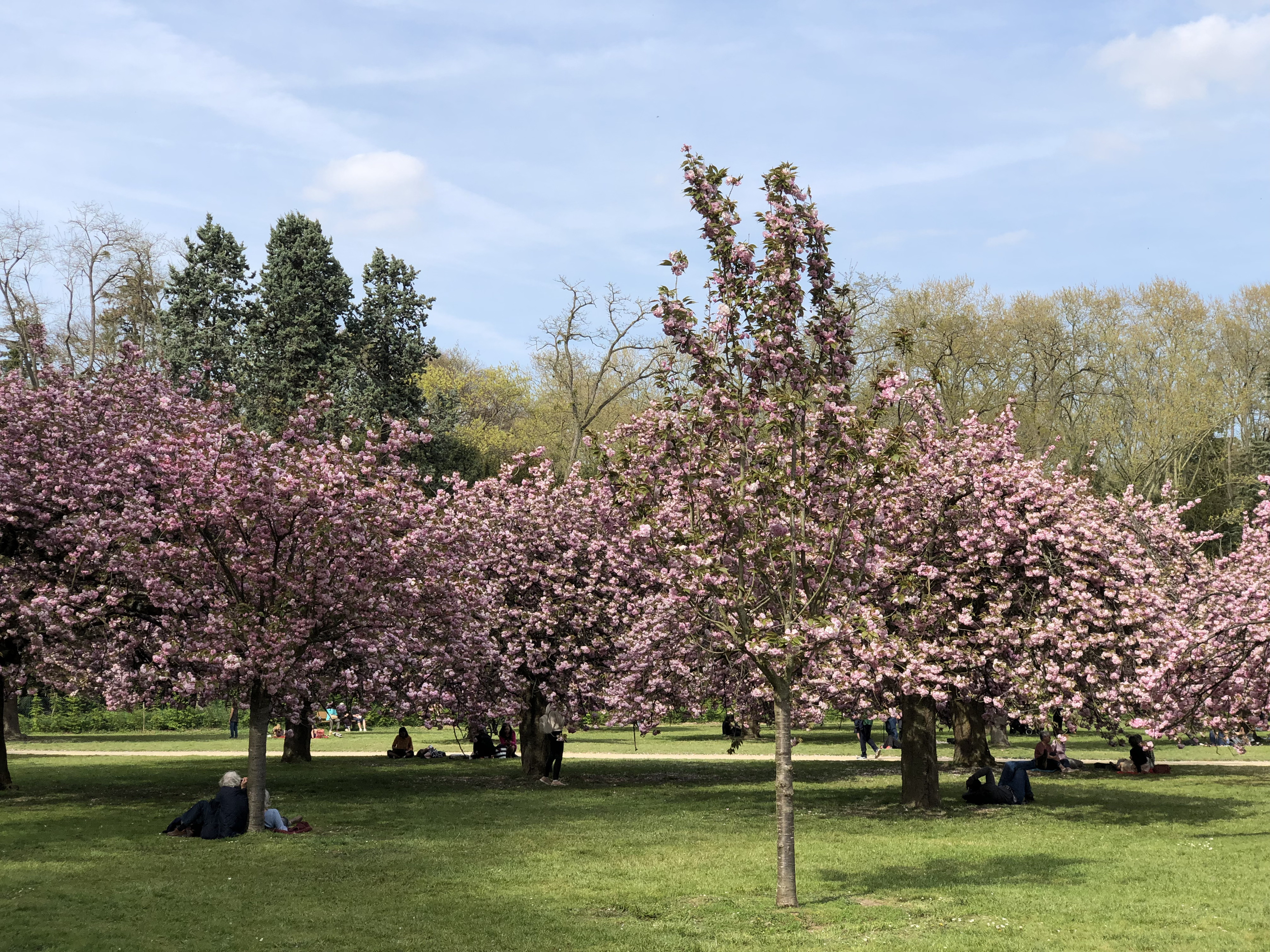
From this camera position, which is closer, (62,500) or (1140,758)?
(62,500)

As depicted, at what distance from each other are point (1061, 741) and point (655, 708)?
8.87 m

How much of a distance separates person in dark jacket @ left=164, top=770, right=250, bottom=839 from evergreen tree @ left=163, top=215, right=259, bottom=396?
3589cm

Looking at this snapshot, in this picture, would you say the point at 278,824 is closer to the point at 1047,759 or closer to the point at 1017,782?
the point at 1017,782

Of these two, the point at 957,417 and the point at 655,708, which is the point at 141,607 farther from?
the point at 957,417

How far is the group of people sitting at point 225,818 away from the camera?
19344 mm

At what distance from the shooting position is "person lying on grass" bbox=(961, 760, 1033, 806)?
24281 mm

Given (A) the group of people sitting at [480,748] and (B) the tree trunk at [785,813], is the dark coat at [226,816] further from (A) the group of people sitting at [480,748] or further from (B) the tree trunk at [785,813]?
(A) the group of people sitting at [480,748]

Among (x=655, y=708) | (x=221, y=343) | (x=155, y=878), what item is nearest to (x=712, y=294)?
(x=155, y=878)

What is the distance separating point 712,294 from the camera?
1466 cm

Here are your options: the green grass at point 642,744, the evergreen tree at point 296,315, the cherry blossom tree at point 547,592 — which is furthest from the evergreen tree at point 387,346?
the cherry blossom tree at point 547,592

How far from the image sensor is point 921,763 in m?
23.9

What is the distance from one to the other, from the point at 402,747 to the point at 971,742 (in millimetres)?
18256

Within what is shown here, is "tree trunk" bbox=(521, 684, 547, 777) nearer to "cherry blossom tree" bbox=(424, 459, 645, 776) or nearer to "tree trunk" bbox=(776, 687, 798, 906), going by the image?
"cherry blossom tree" bbox=(424, 459, 645, 776)

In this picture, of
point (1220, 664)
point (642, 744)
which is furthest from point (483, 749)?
point (1220, 664)
